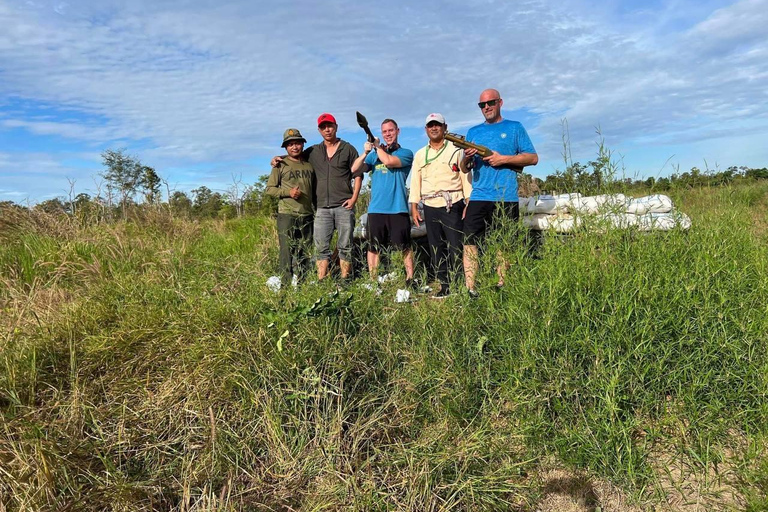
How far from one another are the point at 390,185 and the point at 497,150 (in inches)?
45.5

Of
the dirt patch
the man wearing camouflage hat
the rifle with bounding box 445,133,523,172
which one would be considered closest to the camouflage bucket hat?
the man wearing camouflage hat

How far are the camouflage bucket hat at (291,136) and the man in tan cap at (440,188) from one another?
1.29 meters

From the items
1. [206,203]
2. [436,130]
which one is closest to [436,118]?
[436,130]

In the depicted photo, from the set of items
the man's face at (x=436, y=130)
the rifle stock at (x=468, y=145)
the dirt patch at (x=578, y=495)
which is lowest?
the dirt patch at (x=578, y=495)

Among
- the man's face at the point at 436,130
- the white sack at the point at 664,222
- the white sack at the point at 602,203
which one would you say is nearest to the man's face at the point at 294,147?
the man's face at the point at 436,130

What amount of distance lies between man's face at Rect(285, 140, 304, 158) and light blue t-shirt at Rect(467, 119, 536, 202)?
191 cm

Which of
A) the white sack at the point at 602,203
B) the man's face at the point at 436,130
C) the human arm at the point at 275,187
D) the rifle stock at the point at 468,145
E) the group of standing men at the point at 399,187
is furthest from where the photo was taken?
the human arm at the point at 275,187

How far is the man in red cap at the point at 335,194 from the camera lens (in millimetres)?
4691

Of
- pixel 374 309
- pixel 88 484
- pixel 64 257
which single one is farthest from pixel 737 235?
pixel 64 257

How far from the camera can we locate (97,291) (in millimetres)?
3221

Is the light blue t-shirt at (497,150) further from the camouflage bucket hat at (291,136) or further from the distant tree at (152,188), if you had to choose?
the distant tree at (152,188)

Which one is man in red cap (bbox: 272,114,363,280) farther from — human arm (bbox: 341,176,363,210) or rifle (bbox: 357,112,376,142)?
rifle (bbox: 357,112,376,142)

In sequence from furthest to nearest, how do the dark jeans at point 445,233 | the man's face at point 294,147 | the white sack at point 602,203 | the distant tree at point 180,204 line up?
1. the distant tree at point 180,204
2. the man's face at point 294,147
3. the dark jeans at point 445,233
4. the white sack at point 602,203

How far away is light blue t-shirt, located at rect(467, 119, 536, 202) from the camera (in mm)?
3912
